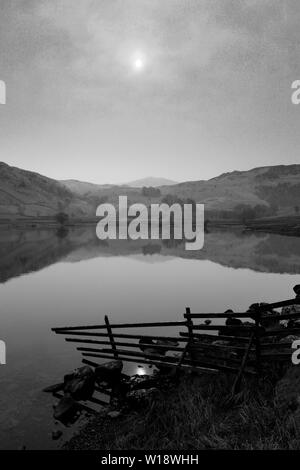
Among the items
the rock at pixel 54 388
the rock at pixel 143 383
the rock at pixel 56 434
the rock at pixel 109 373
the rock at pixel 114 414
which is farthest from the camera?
the rock at pixel 109 373

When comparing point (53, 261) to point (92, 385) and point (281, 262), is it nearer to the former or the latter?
point (281, 262)

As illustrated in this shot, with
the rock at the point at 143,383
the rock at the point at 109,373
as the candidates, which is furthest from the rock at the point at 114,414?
the rock at the point at 109,373

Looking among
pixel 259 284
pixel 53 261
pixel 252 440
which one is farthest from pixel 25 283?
pixel 252 440

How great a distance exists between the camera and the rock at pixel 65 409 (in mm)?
11656

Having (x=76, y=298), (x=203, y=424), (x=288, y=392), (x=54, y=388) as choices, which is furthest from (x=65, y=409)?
(x=76, y=298)

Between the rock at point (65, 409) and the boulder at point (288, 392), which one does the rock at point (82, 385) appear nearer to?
the rock at point (65, 409)

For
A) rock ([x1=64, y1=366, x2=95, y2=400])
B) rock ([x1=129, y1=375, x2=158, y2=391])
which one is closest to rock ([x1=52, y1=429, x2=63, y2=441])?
rock ([x1=64, y1=366, x2=95, y2=400])

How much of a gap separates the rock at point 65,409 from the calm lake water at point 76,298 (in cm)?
36

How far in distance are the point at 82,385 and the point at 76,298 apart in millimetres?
18654

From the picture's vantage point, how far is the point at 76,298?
102 feet

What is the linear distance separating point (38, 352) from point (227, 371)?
417 inches

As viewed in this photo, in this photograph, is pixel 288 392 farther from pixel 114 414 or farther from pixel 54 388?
pixel 54 388

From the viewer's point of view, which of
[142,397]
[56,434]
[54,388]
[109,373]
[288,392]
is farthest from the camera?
[109,373]

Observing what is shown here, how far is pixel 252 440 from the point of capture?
8141 millimetres
